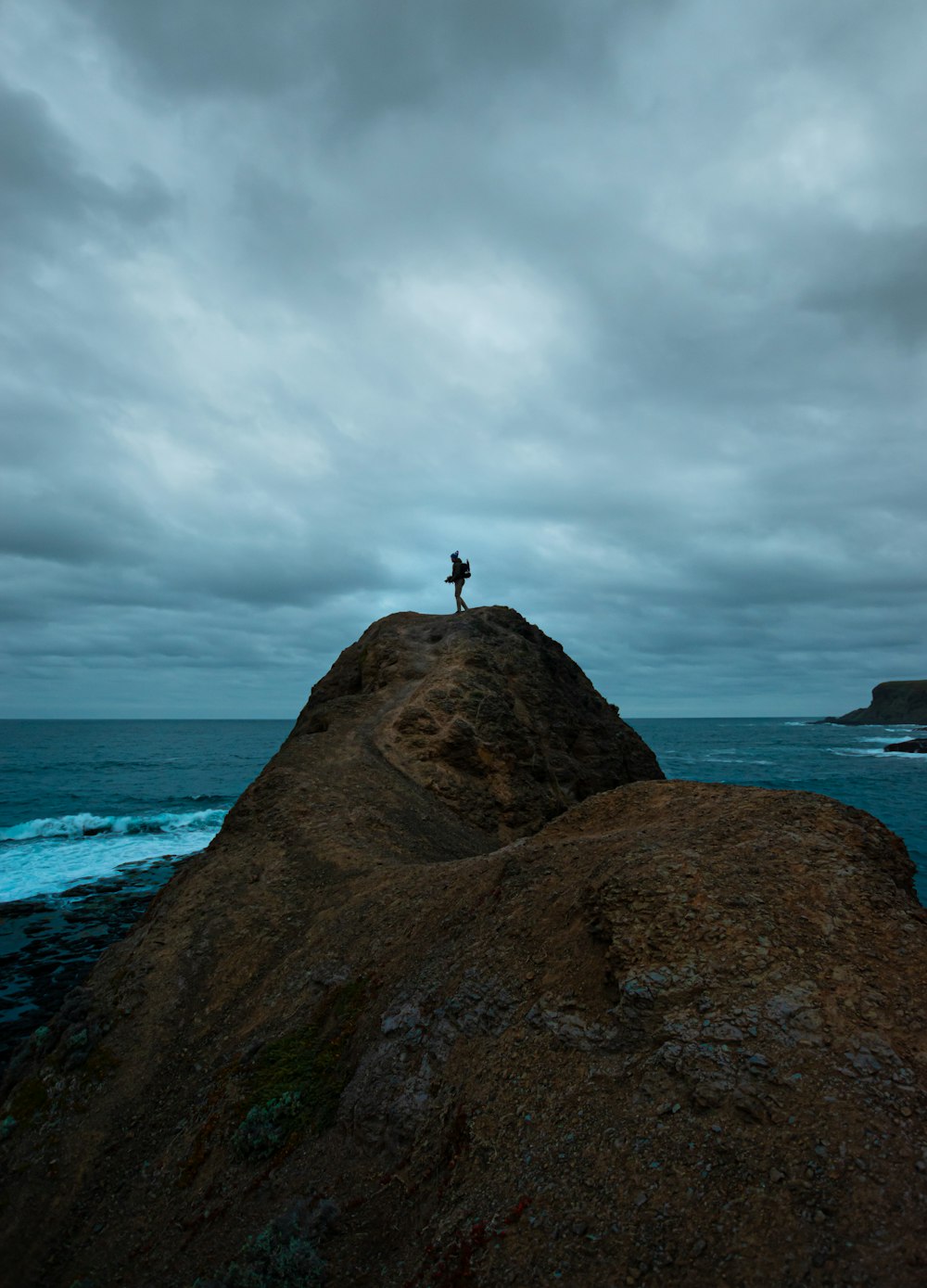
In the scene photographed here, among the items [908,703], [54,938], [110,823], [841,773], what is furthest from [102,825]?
[908,703]

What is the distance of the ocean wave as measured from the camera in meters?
39.5

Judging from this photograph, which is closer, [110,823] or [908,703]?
[110,823]

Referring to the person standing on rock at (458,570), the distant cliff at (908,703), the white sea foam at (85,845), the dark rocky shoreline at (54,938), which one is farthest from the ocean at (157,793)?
the distant cliff at (908,703)

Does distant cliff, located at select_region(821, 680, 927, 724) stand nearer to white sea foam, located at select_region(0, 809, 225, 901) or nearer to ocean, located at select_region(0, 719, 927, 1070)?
ocean, located at select_region(0, 719, 927, 1070)

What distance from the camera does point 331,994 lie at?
9344mm

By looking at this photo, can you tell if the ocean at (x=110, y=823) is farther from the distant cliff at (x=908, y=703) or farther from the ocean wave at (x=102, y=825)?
the distant cliff at (x=908, y=703)

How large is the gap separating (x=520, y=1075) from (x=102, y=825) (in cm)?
4284

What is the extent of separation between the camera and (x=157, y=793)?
58.3 metres

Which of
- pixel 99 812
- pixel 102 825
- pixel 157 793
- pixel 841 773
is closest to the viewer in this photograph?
pixel 102 825

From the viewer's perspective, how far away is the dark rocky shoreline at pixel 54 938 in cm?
1666

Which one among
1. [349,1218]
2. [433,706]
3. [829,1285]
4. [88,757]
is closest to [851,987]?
[829,1285]

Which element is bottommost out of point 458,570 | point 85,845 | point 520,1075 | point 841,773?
point 85,845

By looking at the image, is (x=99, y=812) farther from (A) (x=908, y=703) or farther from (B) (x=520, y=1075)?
(A) (x=908, y=703)

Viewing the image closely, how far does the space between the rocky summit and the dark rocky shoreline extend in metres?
6.82
